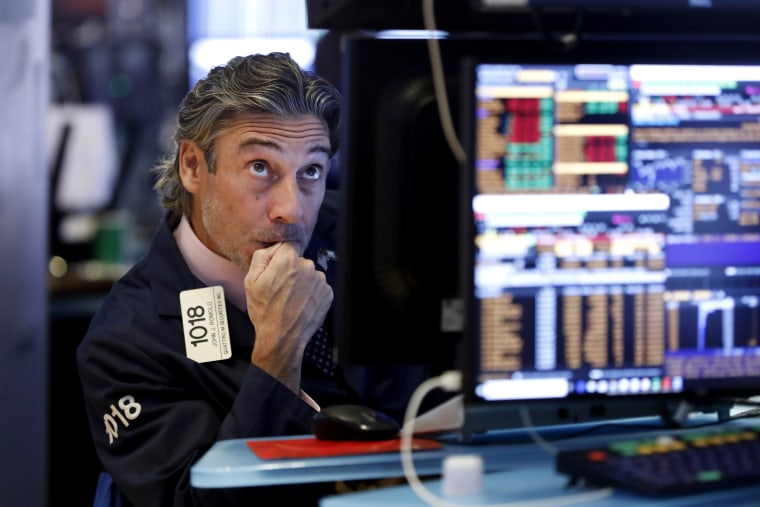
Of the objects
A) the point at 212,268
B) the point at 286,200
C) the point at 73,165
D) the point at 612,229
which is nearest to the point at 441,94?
the point at 612,229

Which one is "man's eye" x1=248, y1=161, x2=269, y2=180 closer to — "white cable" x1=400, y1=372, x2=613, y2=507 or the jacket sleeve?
the jacket sleeve

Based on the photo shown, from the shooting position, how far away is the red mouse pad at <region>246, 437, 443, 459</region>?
156cm

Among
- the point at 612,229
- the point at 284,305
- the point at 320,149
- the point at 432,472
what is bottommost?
the point at 432,472

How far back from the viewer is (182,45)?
741cm

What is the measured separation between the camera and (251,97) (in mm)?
2121

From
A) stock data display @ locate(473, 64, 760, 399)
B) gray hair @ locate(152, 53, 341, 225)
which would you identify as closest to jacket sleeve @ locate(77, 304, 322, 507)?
gray hair @ locate(152, 53, 341, 225)

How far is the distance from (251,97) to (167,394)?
53cm

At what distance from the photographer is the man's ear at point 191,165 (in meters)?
2.21

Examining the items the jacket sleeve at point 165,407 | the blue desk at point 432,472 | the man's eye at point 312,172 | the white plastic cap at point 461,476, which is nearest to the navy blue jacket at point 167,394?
the jacket sleeve at point 165,407

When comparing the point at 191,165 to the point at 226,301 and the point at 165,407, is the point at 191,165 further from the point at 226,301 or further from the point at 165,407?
the point at 165,407

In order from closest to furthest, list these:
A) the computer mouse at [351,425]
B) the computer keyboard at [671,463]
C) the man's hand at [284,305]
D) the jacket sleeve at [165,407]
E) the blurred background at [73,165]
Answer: the computer keyboard at [671,463], the computer mouse at [351,425], the jacket sleeve at [165,407], the man's hand at [284,305], the blurred background at [73,165]

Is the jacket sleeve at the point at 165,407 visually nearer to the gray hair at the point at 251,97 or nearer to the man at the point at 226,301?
the man at the point at 226,301

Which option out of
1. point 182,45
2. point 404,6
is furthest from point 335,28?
point 182,45

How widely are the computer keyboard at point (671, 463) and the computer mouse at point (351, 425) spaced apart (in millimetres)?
284
